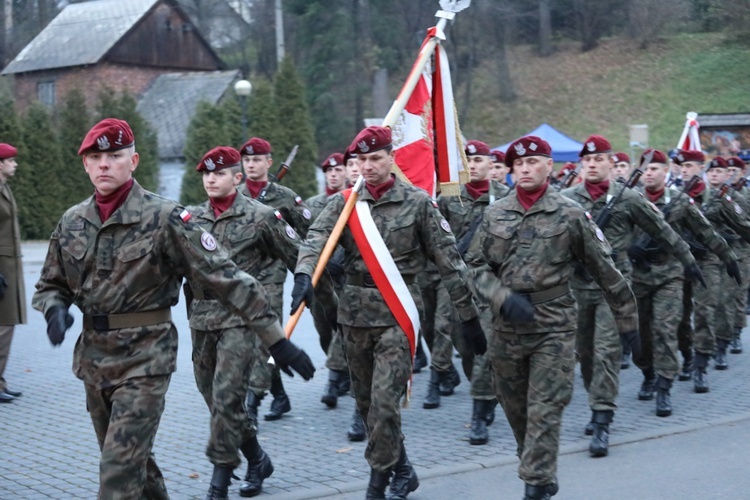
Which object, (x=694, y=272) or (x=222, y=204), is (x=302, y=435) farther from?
(x=694, y=272)

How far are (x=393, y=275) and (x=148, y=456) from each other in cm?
213

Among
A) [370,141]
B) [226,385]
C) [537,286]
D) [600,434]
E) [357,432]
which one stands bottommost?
[357,432]

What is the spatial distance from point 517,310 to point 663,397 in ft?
12.1

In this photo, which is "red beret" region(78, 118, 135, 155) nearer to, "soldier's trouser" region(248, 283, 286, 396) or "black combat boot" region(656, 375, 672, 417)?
"soldier's trouser" region(248, 283, 286, 396)

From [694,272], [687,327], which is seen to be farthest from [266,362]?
[687,327]

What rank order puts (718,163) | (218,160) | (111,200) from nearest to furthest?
(111,200), (218,160), (718,163)

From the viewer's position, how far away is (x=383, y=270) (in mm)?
6438

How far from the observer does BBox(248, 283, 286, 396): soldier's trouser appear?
7.76m

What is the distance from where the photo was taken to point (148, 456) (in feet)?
15.8

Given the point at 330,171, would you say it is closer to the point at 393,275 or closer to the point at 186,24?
the point at 393,275

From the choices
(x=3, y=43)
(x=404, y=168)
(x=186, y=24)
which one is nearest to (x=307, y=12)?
(x=186, y=24)

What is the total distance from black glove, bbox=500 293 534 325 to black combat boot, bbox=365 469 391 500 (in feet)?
3.88

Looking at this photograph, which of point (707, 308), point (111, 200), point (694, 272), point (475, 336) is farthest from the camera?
point (707, 308)

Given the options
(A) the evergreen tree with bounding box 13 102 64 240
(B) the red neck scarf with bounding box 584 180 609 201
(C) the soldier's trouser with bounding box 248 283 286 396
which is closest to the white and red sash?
(C) the soldier's trouser with bounding box 248 283 286 396
